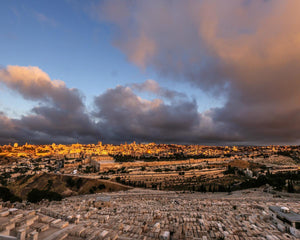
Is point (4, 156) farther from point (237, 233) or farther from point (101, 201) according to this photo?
point (237, 233)

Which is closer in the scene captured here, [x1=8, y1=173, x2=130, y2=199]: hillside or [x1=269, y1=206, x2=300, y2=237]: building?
[x1=269, y1=206, x2=300, y2=237]: building

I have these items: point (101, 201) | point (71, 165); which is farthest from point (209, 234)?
point (71, 165)

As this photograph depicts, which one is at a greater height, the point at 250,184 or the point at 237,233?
the point at 237,233

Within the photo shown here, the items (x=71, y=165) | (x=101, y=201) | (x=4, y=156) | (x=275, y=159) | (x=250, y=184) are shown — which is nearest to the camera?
(x=101, y=201)

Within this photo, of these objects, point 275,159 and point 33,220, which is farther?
point 275,159

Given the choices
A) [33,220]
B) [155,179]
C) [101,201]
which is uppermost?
[33,220]

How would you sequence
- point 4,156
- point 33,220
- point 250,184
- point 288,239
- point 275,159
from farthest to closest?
point 4,156 < point 275,159 < point 250,184 < point 33,220 < point 288,239

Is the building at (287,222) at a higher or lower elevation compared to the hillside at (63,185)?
higher

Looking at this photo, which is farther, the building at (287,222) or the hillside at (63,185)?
the hillside at (63,185)

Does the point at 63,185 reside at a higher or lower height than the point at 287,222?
lower

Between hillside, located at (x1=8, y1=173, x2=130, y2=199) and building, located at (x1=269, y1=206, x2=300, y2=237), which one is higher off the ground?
building, located at (x1=269, y1=206, x2=300, y2=237)

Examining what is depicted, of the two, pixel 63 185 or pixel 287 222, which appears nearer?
pixel 287 222
